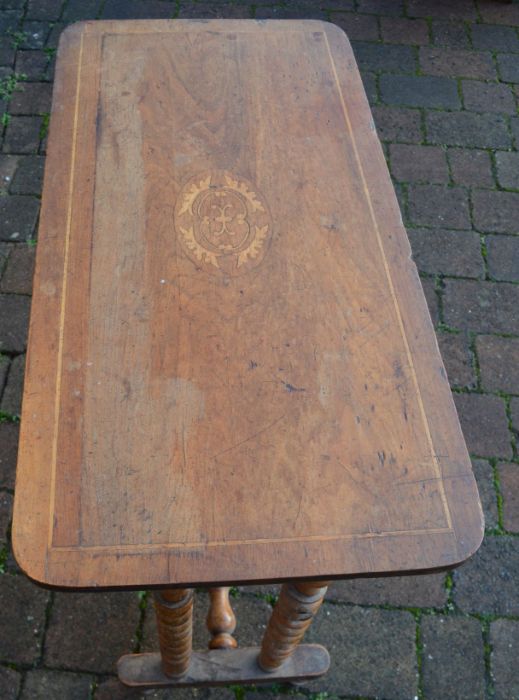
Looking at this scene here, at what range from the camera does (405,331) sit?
151 centimetres

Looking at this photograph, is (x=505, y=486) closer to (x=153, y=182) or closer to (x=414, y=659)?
(x=414, y=659)

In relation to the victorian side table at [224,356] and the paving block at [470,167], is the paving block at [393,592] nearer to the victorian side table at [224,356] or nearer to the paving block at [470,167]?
the victorian side table at [224,356]

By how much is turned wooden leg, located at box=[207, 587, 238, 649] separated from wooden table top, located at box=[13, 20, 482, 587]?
0.88 meters

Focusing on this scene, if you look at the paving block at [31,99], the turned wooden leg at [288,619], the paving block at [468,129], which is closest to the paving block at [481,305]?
the paving block at [468,129]

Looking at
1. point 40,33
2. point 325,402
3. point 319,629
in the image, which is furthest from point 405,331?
point 40,33

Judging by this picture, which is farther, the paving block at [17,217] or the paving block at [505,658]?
the paving block at [17,217]

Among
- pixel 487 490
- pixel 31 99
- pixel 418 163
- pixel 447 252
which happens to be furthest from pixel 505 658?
pixel 31 99

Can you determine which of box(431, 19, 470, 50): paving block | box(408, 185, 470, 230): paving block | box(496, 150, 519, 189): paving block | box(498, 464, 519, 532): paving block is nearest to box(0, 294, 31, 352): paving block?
box(408, 185, 470, 230): paving block

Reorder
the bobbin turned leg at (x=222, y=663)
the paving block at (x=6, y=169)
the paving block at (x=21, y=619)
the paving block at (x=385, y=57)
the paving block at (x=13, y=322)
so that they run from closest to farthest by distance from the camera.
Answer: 1. the bobbin turned leg at (x=222, y=663)
2. the paving block at (x=21, y=619)
3. the paving block at (x=13, y=322)
4. the paving block at (x=6, y=169)
5. the paving block at (x=385, y=57)

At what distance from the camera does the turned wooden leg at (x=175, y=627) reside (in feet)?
4.95

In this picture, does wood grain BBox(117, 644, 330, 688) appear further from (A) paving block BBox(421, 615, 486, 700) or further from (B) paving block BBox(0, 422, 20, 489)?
(B) paving block BBox(0, 422, 20, 489)

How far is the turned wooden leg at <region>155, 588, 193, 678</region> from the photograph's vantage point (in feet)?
4.95

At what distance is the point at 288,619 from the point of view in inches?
64.9

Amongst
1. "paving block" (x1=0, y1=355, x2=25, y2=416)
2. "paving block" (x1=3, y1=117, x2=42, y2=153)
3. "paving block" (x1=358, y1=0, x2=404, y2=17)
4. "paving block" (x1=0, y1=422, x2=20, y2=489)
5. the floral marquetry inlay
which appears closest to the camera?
the floral marquetry inlay
